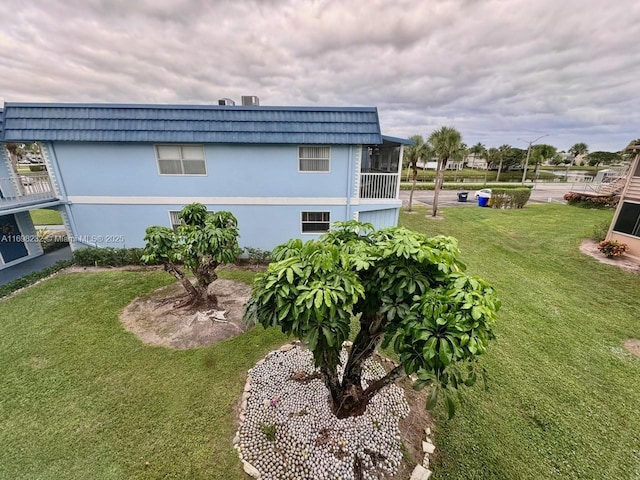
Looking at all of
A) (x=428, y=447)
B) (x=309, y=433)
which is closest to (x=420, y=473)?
(x=428, y=447)

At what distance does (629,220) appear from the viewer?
35.4 ft

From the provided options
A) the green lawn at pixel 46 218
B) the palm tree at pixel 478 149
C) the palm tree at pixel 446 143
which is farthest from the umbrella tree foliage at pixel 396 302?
the palm tree at pixel 478 149

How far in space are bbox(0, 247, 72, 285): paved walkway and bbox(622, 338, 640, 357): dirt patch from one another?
697 inches

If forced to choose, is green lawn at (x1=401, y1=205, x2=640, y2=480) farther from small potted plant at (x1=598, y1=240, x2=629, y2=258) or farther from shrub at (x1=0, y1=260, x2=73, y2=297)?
shrub at (x1=0, y1=260, x2=73, y2=297)

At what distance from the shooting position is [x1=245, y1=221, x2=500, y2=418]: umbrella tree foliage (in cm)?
262

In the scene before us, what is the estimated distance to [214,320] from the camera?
6914 mm

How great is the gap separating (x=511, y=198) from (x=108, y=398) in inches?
1052

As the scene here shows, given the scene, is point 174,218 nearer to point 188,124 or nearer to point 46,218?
point 188,124

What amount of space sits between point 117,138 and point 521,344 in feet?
44.8

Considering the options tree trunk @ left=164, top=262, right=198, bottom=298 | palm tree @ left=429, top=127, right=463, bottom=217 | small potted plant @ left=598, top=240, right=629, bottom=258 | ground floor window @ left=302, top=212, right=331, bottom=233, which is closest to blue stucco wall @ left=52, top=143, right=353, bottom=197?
ground floor window @ left=302, top=212, right=331, bottom=233

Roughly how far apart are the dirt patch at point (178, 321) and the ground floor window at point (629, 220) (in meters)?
15.4

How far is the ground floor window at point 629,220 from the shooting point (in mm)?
10531

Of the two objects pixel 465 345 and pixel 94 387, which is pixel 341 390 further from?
pixel 94 387

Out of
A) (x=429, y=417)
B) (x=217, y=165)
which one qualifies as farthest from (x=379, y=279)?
(x=217, y=165)
